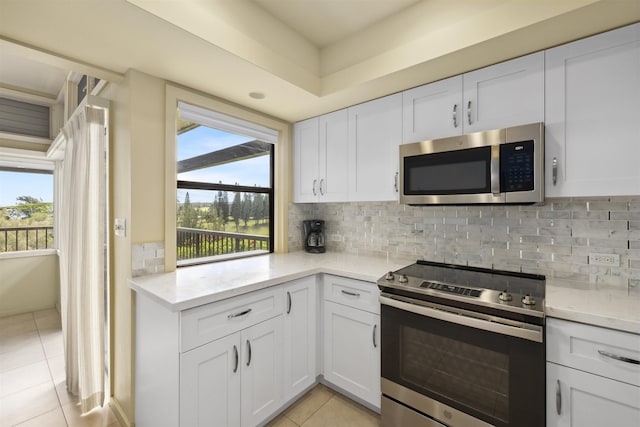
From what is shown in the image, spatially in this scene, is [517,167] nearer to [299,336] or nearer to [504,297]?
[504,297]

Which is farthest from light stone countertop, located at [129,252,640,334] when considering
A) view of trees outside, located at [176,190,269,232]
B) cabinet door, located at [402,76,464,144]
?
cabinet door, located at [402,76,464,144]

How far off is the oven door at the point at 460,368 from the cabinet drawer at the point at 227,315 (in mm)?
703

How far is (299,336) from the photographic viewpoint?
1.93 m

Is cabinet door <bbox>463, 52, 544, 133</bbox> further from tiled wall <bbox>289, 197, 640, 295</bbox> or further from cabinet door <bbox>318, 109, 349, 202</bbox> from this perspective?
cabinet door <bbox>318, 109, 349, 202</bbox>

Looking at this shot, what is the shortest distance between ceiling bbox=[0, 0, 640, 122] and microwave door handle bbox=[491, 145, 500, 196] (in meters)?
0.53

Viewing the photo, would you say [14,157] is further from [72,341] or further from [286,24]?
[286,24]

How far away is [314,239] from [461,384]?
1.66 meters

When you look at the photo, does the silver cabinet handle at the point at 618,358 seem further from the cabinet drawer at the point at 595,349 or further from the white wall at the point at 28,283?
the white wall at the point at 28,283

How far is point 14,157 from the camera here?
333 cm

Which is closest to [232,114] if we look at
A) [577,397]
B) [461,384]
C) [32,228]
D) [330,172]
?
[330,172]

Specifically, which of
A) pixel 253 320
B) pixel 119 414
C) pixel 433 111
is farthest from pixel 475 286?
pixel 119 414

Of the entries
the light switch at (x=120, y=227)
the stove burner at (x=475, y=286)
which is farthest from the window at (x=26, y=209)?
the stove burner at (x=475, y=286)

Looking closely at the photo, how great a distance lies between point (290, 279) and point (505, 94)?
68.1 inches

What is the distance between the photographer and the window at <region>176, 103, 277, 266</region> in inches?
84.1
